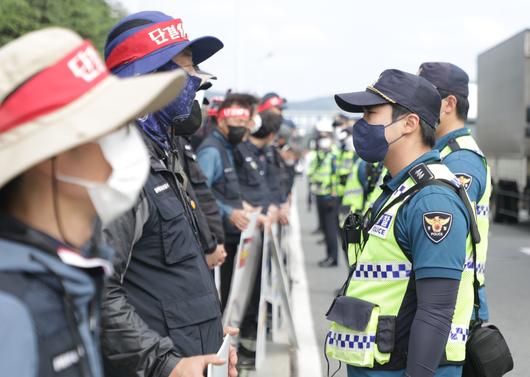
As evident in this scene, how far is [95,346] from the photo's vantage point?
1.56 metres

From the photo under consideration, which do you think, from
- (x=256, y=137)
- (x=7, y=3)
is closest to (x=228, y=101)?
(x=256, y=137)

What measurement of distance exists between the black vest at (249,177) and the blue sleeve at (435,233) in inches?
193

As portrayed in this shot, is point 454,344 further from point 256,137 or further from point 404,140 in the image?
point 256,137

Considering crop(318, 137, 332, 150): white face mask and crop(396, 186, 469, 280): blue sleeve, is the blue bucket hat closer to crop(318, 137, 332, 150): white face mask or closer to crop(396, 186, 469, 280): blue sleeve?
crop(396, 186, 469, 280): blue sleeve

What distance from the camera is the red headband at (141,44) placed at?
2.90 m

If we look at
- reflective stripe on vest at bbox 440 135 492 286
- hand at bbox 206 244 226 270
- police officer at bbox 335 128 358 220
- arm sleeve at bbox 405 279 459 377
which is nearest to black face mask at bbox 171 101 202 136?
hand at bbox 206 244 226 270

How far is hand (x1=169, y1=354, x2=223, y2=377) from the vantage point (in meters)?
2.35

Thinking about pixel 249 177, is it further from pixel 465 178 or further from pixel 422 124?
pixel 422 124

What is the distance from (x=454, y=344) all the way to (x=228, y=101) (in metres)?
4.80

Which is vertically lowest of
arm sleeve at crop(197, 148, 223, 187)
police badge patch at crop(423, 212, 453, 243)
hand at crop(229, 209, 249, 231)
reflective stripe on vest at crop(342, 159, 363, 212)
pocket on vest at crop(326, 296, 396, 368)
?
reflective stripe on vest at crop(342, 159, 363, 212)

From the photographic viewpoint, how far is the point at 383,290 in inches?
113

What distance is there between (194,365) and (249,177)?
567 cm

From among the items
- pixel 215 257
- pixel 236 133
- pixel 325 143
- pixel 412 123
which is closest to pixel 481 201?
pixel 412 123

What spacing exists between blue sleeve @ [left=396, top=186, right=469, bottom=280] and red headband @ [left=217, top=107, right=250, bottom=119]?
4.58 meters
